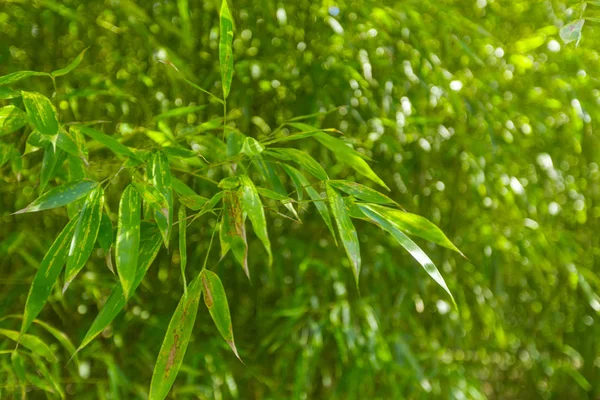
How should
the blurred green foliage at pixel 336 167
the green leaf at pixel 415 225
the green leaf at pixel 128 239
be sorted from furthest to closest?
the blurred green foliage at pixel 336 167 < the green leaf at pixel 415 225 < the green leaf at pixel 128 239

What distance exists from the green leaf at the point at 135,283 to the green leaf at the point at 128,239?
8cm

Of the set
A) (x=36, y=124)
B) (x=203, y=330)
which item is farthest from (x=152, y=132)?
(x=203, y=330)

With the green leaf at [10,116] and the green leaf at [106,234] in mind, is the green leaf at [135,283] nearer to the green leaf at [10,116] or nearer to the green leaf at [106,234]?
the green leaf at [106,234]

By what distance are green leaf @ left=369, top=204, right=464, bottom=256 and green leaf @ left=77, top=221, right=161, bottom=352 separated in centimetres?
28

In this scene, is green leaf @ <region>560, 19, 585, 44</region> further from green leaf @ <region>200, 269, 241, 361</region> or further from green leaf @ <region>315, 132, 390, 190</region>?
green leaf @ <region>200, 269, 241, 361</region>

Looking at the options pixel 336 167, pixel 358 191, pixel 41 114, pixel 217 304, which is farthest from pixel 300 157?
pixel 336 167

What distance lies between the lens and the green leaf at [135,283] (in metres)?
0.80

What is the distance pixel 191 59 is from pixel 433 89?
561 mm

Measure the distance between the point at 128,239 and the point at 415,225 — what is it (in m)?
0.34

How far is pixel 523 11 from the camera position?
1.79 metres

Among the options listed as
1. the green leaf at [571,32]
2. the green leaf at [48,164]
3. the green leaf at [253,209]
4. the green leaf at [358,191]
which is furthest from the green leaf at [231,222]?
the green leaf at [571,32]

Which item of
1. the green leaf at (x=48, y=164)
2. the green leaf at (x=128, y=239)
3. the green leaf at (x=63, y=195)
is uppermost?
the green leaf at (x=128, y=239)

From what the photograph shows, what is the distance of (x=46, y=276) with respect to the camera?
30.7 inches

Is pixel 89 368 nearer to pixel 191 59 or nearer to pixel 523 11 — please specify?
pixel 191 59
